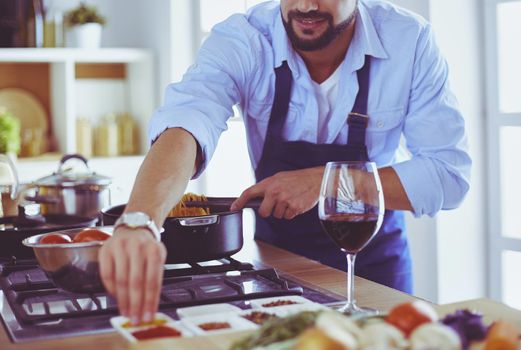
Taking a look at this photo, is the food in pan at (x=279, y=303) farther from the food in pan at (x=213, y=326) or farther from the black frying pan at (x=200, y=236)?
the black frying pan at (x=200, y=236)

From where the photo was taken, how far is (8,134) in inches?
164

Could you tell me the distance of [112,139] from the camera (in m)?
4.59

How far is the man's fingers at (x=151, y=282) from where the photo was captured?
3.92 feet

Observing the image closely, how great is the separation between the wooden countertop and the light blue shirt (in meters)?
0.36

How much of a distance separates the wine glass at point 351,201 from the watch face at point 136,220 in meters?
0.28

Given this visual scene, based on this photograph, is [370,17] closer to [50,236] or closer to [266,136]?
[266,136]

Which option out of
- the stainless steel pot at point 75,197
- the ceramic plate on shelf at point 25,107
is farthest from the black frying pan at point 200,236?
the ceramic plate on shelf at point 25,107

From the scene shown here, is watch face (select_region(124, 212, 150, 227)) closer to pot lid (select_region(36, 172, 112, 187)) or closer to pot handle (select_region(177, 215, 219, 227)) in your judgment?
pot handle (select_region(177, 215, 219, 227))

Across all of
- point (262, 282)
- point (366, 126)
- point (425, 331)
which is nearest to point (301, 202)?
point (262, 282)

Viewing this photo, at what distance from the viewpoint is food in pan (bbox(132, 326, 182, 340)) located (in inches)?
45.8

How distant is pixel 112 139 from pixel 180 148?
2901mm

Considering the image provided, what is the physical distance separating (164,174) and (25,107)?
321 centimetres

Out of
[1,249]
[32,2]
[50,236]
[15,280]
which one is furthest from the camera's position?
[32,2]

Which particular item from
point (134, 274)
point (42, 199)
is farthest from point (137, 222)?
point (42, 199)
